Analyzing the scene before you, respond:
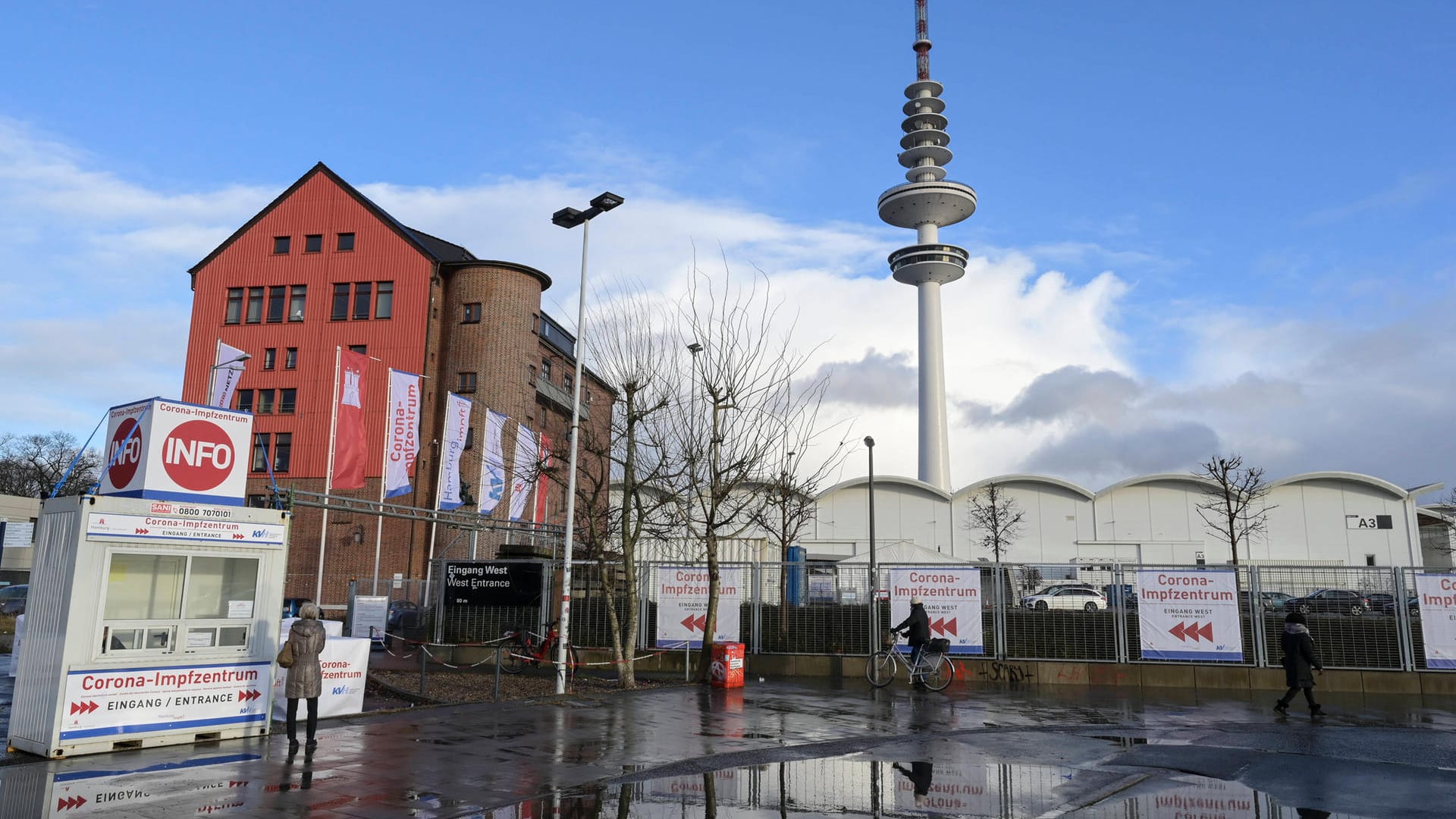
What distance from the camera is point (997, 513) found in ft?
213

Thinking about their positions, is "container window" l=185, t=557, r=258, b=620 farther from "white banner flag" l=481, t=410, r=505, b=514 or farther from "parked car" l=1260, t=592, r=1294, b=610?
"white banner flag" l=481, t=410, r=505, b=514

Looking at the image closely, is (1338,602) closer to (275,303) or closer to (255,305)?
(275,303)

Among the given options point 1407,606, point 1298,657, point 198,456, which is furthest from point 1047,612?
point 198,456

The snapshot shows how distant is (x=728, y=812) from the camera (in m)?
8.51

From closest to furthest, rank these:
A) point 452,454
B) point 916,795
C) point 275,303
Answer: point 916,795
point 452,454
point 275,303

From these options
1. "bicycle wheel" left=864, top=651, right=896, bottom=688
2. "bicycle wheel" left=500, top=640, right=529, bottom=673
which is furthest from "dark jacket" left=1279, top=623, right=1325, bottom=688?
"bicycle wheel" left=500, top=640, right=529, bottom=673

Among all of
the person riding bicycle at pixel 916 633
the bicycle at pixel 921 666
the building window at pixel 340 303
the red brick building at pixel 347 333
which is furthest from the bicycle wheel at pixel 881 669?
the building window at pixel 340 303

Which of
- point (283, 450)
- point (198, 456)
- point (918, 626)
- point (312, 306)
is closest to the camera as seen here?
point (198, 456)

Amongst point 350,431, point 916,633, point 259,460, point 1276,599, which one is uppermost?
point 259,460

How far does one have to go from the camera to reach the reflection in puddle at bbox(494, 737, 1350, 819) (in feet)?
27.9

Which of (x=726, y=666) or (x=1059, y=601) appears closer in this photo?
(x=726, y=666)

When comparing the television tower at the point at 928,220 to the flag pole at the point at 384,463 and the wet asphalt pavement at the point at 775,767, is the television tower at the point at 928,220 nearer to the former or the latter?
the flag pole at the point at 384,463

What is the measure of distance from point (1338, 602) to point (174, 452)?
21164 mm

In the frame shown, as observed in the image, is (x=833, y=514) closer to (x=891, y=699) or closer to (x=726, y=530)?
(x=726, y=530)
